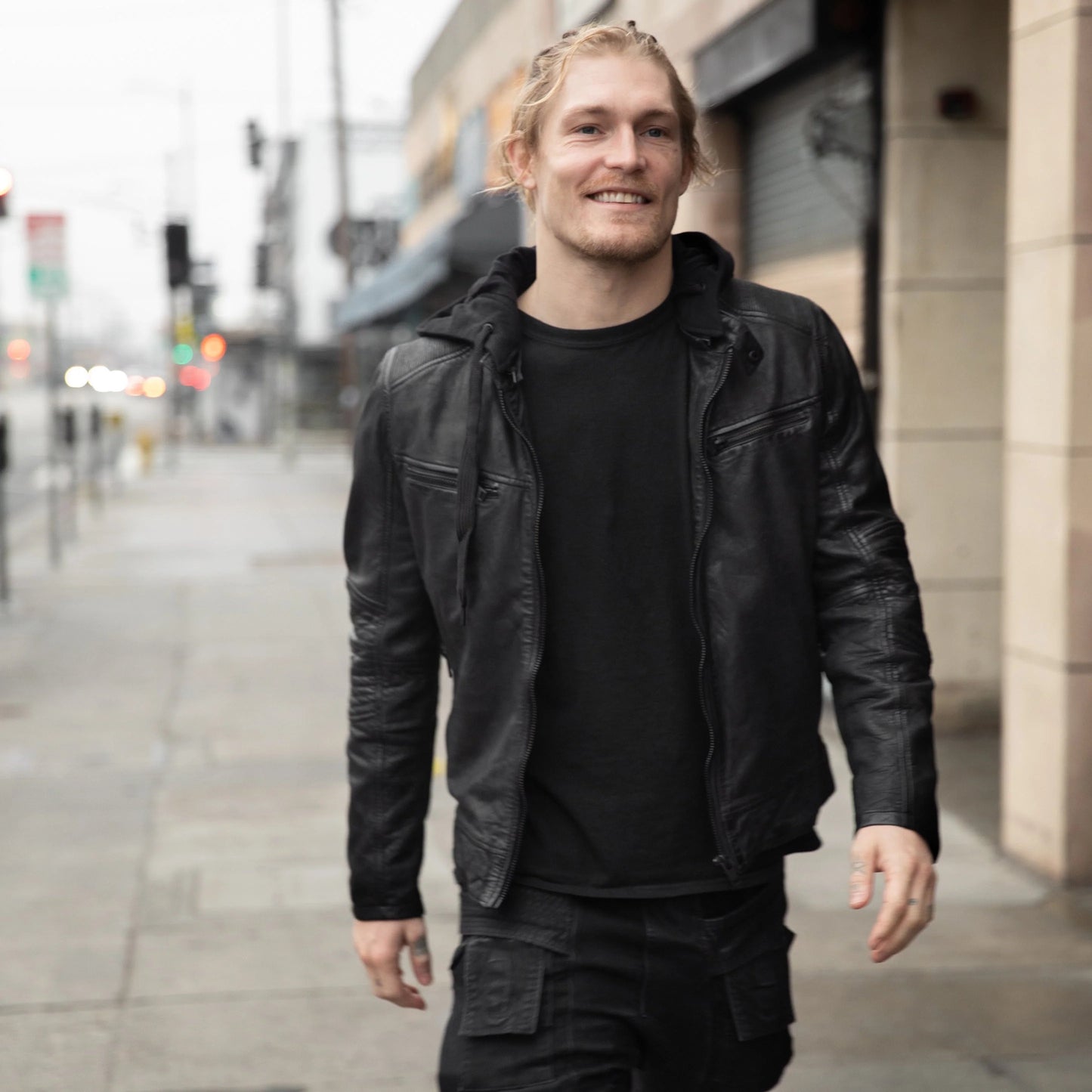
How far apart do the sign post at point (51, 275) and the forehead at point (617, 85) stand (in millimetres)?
13627

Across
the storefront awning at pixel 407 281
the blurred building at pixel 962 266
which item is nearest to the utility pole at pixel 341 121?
the storefront awning at pixel 407 281

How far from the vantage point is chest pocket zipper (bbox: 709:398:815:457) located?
2.65 m

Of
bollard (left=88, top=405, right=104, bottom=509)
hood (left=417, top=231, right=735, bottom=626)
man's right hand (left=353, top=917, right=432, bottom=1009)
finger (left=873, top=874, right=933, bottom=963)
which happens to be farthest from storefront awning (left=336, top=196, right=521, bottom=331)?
finger (left=873, top=874, right=933, bottom=963)

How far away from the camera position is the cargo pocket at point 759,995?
2643mm

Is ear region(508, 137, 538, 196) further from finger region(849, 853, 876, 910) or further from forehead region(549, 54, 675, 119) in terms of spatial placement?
finger region(849, 853, 876, 910)

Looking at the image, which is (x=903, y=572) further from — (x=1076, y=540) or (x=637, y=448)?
(x=1076, y=540)

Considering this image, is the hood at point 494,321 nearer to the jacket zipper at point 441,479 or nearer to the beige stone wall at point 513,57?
the jacket zipper at point 441,479

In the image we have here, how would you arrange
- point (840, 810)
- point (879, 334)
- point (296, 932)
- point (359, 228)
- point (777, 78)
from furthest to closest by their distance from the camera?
point (359, 228) → point (777, 78) → point (879, 334) → point (840, 810) → point (296, 932)

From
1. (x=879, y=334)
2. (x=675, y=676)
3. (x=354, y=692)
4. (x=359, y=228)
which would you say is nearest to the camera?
(x=675, y=676)

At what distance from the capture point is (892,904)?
2514 mm

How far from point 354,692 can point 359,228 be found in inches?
1693

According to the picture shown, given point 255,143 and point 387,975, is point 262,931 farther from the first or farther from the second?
point 255,143

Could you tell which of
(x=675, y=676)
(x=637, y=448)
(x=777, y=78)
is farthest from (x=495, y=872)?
(x=777, y=78)

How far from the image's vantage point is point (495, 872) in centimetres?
266
